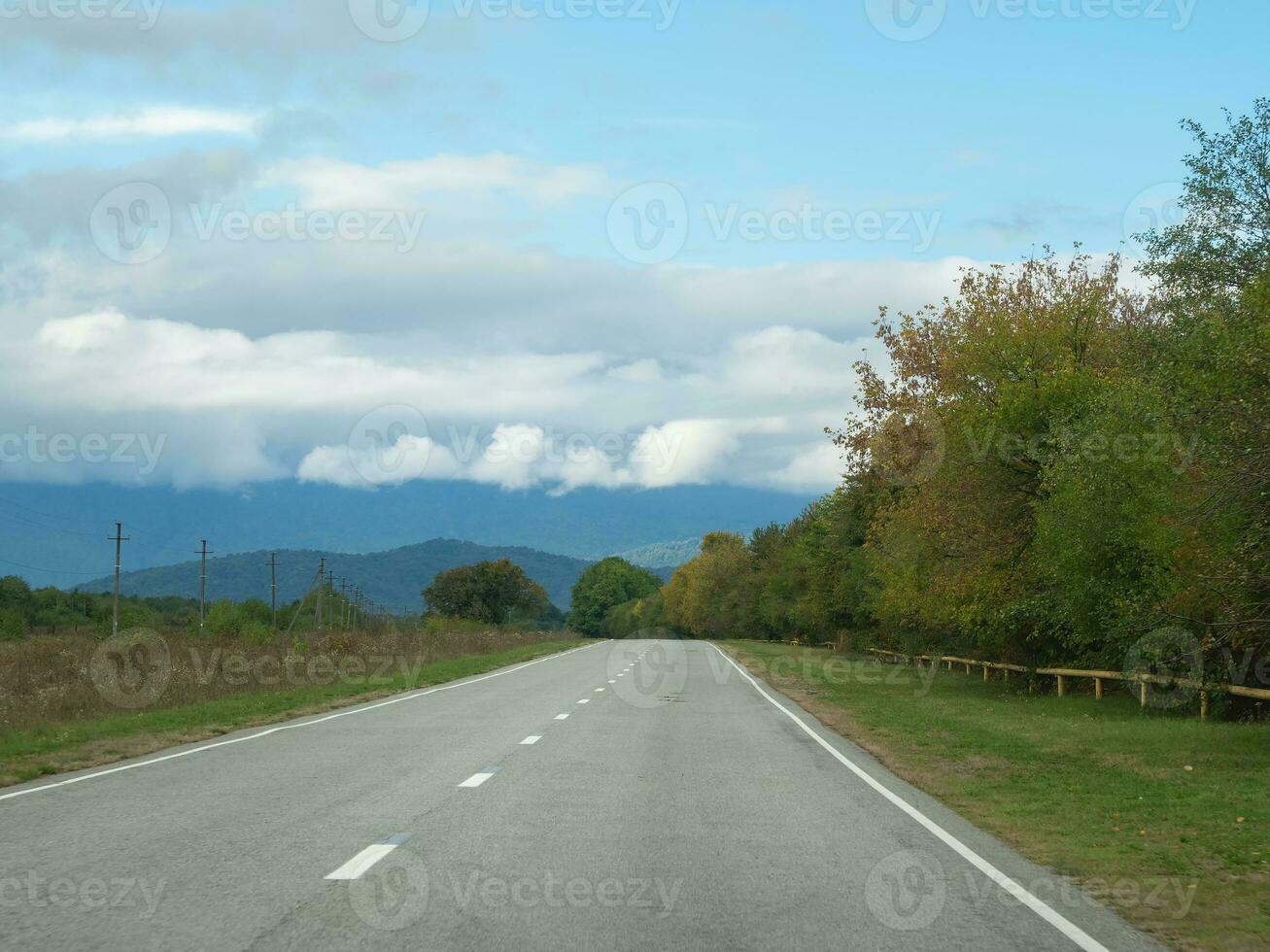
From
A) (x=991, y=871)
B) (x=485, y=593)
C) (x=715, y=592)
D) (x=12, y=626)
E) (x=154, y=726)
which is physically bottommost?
(x=12, y=626)

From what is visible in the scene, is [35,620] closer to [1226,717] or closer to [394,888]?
[1226,717]

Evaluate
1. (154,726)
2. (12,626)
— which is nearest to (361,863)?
(154,726)

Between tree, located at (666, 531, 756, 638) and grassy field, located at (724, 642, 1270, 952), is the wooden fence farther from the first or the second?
tree, located at (666, 531, 756, 638)

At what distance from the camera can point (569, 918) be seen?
7277 millimetres

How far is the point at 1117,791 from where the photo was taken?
14.3m

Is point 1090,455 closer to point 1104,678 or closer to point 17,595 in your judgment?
point 1104,678

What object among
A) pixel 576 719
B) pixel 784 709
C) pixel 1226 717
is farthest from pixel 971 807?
pixel 784 709

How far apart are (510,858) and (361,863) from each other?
1.03 m

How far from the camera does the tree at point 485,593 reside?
185 m

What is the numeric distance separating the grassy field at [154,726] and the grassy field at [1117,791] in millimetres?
10231

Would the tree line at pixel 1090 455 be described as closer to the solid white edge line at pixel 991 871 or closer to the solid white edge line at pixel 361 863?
the solid white edge line at pixel 991 871

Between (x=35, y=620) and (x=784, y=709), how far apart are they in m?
101

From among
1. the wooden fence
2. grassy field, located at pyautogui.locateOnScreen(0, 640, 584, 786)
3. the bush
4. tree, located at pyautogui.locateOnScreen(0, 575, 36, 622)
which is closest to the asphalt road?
grassy field, located at pyautogui.locateOnScreen(0, 640, 584, 786)

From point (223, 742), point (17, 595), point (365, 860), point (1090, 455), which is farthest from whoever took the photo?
point (17, 595)
